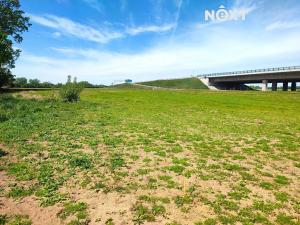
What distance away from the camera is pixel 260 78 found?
94125 mm

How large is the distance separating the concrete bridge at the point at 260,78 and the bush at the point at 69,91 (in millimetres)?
61681

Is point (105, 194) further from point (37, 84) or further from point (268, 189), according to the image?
point (37, 84)

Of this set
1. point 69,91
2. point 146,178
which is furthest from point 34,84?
point 146,178

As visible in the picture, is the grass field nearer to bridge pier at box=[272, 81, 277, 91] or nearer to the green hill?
bridge pier at box=[272, 81, 277, 91]

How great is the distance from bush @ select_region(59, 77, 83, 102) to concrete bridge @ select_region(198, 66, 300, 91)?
61.7 metres

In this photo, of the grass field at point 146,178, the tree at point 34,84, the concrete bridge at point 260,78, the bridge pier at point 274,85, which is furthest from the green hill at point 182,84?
the grass field at point 146,178

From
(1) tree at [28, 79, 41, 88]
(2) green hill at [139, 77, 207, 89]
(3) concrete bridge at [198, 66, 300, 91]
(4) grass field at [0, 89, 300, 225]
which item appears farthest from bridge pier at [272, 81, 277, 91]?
(1) tree at [28, 79, 41, 88]

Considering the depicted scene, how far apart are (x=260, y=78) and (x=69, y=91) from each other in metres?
70.8

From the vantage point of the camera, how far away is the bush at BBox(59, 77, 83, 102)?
45.5 m

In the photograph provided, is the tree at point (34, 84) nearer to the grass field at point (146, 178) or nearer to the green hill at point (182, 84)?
the green hill at point (182, 84)

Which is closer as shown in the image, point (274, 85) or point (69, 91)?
point (69, 91)

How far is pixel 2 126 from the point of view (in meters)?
20.1

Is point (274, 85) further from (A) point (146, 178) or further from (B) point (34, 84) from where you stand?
(B) point (34, 84)

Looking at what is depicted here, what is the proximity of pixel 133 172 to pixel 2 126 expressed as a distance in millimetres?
13517
